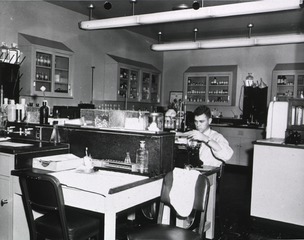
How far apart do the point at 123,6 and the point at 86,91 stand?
2.09 m

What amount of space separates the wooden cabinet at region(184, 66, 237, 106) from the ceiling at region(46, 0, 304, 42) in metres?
0.95

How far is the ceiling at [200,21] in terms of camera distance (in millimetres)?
6707

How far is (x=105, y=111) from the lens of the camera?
3275mm

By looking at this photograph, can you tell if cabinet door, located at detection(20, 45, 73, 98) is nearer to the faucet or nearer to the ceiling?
the ceiling

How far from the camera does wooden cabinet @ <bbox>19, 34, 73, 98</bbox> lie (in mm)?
6117

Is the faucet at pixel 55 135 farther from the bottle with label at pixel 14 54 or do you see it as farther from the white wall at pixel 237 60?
the white wall at pixel 237 60

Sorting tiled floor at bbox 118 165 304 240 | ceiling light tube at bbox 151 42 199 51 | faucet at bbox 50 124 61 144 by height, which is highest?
ceiling light tube at bbox 151 42 199 51

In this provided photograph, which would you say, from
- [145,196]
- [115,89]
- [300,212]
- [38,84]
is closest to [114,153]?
[145,196]

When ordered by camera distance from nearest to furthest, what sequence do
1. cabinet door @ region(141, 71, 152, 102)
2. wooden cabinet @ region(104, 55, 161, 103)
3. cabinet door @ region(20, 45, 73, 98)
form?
cabinet door @ region(20, 45, 73, 98)
wooden cabinet @ region(104, 55, 161, 103)
cabinet door @ region(141, 71, 152, 102)

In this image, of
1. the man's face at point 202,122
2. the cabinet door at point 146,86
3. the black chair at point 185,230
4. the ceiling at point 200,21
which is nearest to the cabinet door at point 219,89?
the ceiling at point 200,21

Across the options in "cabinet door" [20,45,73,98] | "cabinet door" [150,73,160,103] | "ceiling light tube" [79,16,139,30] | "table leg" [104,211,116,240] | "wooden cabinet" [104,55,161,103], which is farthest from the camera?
"cabinet door" [150,73,160,103]

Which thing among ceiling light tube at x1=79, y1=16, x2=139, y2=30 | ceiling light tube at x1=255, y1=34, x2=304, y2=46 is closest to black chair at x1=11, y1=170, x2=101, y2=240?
ceiling light tube at x1=79, y1=16, x2=139, y2=30

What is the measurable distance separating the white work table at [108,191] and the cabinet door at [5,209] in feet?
1.80

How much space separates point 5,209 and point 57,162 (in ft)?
2.18
